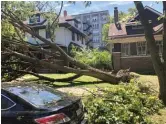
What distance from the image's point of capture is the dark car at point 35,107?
5.66m

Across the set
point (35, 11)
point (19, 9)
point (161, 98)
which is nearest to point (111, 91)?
point (161, 98)

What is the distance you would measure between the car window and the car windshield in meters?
0.18

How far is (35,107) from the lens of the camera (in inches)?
226

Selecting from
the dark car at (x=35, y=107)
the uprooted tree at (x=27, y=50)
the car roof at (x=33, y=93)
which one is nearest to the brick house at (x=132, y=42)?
the uprooted tree at (x=27, y=50)

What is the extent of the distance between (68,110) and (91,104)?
312 cm

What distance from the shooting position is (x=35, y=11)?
22.1 m

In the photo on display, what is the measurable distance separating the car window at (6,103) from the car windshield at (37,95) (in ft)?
0.59

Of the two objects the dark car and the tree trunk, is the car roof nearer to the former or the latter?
the dark car

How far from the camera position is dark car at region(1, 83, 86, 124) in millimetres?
5656

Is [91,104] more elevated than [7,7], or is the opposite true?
[7,7]

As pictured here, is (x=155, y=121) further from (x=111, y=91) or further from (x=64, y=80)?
(x=64, y=80)

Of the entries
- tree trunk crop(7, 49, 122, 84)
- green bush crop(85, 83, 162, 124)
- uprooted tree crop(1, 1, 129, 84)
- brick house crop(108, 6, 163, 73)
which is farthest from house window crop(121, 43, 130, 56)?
green bush crop(85, 83, 162, 124)

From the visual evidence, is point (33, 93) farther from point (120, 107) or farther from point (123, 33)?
point (123, 33)

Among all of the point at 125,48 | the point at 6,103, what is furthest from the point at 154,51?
the point at 125,48
